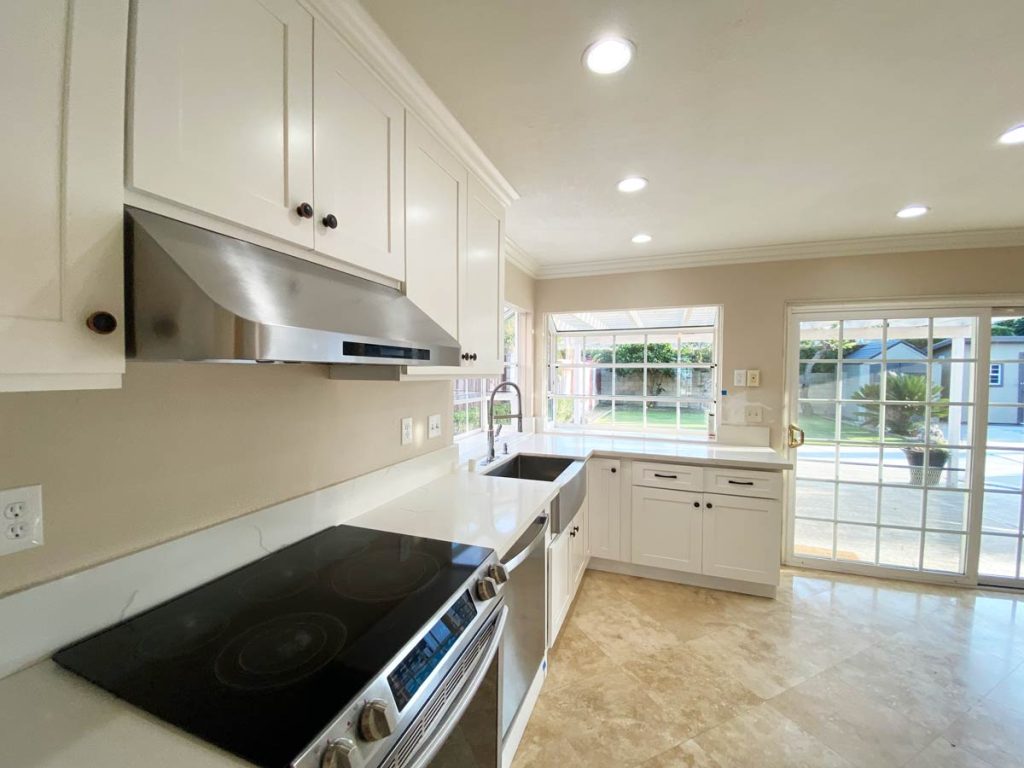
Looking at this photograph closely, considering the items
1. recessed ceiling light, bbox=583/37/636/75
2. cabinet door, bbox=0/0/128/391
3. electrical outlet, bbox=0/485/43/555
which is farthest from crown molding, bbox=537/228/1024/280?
electrical outlet, bbox=0/485/43/555

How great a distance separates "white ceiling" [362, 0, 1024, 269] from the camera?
1.06 m

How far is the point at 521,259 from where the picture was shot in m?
3.18

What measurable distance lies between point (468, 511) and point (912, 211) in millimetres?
2981

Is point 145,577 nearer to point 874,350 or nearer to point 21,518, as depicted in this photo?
point 21,518

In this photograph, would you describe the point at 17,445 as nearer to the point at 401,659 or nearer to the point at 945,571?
the point at 401,659

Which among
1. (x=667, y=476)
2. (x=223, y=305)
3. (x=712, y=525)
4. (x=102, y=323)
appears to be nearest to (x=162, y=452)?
(x=102, y=323)

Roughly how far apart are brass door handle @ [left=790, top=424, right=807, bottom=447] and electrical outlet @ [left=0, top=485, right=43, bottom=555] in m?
3.76

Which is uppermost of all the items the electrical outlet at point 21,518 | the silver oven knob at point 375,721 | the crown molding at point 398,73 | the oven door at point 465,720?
the crown molding at point 398,73

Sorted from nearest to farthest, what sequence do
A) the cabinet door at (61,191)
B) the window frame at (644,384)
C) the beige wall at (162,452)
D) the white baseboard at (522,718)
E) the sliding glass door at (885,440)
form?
the cabinet door at (61,191), the beige wall at (162,452), the white baseboard at (522,718), the sliding glass door at (885,440), the window frame at (644,384)

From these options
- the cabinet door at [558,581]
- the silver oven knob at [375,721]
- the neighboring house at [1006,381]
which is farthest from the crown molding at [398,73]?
the neighboring house at [1006,381]

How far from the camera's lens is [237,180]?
778 millimetres

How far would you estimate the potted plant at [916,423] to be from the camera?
2.77 m

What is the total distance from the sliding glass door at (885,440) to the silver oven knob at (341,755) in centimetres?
340

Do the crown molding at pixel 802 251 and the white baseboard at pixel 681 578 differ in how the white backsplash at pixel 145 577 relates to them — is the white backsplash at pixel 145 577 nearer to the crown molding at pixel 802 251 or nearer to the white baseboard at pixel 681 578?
the white baseboard at pixel 681 578
